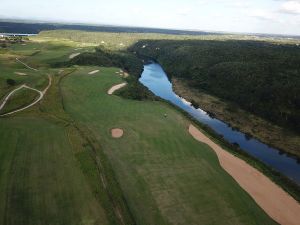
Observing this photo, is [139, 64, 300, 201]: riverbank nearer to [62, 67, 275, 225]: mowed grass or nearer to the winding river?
the winding river

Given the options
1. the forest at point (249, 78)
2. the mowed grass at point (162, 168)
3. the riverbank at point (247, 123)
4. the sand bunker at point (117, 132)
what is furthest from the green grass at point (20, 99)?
the forest at point (249, 78)

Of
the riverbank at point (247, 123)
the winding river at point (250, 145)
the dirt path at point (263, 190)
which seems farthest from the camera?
the riverbank at point (247, 123)

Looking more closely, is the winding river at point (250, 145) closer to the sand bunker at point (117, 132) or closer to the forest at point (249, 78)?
the forest at point (249, 78)

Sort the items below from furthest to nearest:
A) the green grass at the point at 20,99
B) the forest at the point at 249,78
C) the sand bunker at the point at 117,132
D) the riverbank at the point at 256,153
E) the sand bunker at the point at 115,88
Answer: the forest at the point at 249,78 < the sand bunker at the point at 115,88 < the green grass at the point at 20,99 < the sand bunker at the point at 117,132 < the riverbank at the point at 256,153

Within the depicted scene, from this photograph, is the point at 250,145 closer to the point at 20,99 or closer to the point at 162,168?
the point at 162,168

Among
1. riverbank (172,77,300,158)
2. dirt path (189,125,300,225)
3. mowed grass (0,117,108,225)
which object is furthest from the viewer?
riverbank (172,77,300,158)

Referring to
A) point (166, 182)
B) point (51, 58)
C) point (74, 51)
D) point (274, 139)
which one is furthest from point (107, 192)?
point (74, 51)

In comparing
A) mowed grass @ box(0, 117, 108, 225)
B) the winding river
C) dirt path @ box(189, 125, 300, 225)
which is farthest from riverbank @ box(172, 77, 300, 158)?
mowed grass @ box(0, 117, 108, 225)

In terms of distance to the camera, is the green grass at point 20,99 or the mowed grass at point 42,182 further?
the green grass at point 20,99

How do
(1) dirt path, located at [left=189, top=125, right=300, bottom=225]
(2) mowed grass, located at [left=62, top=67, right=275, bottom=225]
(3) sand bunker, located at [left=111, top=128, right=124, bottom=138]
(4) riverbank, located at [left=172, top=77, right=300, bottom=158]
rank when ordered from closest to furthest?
(2) mowed grass, located at [left=62, top=67, right=275, bottom=225]
(1) dirt path, located at [left=189, top=125, right=300, bottom=225]
(3) sand bunker, located at [left=111, top=128, right=124, bottom=138]
(4) riverbank, located at [left=172, top=77, right=300, bottom=158]
